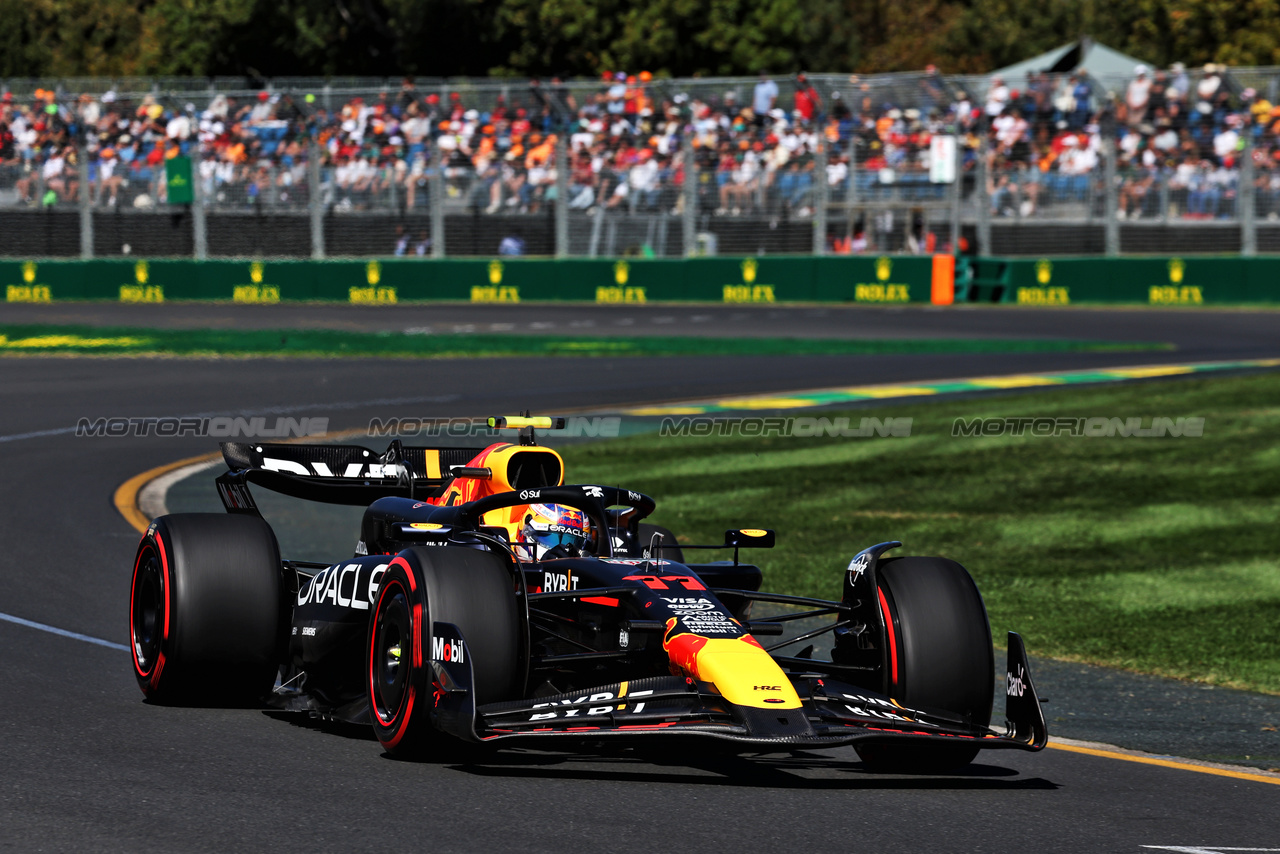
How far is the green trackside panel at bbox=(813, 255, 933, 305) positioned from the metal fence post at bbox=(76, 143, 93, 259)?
13.3 meters

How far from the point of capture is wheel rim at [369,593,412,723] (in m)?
6.28

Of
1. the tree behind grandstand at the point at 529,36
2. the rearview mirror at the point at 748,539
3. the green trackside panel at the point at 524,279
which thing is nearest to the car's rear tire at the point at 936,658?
the rearview mirror at the point at 748,539

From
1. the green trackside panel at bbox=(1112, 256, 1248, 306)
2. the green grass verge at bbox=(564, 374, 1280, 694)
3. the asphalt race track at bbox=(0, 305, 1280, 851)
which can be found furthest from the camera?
the green trackside panel at bbox=(1112, 256, 1248, 306)

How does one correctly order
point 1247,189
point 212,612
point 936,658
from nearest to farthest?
point 936,658
point 212,612
point 1247,189

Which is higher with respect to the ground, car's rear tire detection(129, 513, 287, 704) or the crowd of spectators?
→ the crowd of spectators

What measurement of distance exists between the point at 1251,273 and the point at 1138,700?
24.2 m

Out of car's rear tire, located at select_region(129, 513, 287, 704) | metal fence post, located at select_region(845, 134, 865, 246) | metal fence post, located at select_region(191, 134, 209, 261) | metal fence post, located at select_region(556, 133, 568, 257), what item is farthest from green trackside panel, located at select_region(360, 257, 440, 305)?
car's rear tire, located at select_region(129, 513, 287, 704)

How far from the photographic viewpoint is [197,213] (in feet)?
105

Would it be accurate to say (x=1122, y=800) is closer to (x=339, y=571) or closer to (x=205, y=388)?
(x=339, y=571)

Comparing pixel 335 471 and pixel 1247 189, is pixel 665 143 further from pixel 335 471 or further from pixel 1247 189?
pixel 335 471

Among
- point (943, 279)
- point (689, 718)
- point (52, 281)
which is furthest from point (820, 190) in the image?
point (689, 718)

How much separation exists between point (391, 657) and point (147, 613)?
5.43 feet

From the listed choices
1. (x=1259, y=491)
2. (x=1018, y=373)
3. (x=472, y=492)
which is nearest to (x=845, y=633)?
(x=472, y=492)

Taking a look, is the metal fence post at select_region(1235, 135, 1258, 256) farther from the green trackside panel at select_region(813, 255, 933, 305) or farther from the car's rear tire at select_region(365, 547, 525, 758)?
the car's rear tire at select_region(365, 547, 525, 758)
